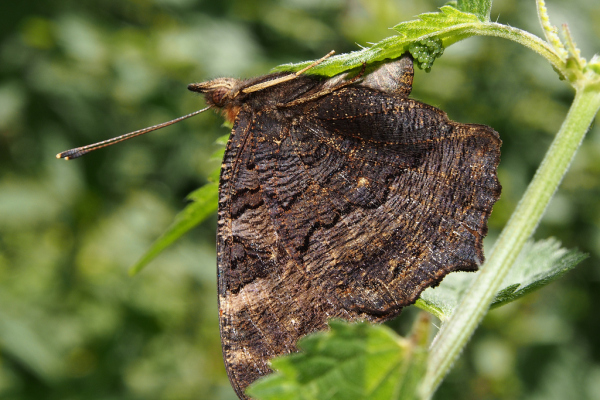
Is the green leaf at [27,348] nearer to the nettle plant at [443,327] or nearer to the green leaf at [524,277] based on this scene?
the green leaf at [524,277]

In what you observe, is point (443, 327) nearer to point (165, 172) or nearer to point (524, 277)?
point (524, 277)

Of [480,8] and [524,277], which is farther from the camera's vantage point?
[524,277]

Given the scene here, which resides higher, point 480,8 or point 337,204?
point 480,8

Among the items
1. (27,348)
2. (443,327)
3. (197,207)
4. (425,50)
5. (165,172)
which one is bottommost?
(27,348)

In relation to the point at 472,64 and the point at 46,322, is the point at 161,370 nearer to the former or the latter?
the point at 46,322

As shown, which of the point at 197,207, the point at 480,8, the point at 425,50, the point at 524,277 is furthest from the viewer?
the point at 197,207

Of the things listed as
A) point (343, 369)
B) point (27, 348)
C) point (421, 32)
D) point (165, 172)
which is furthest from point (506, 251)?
point (165, 172)

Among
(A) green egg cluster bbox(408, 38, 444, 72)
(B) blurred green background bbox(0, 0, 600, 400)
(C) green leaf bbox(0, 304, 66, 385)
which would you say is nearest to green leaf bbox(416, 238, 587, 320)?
(A) green egg cluster bbox(408, 38, 444, 72)
